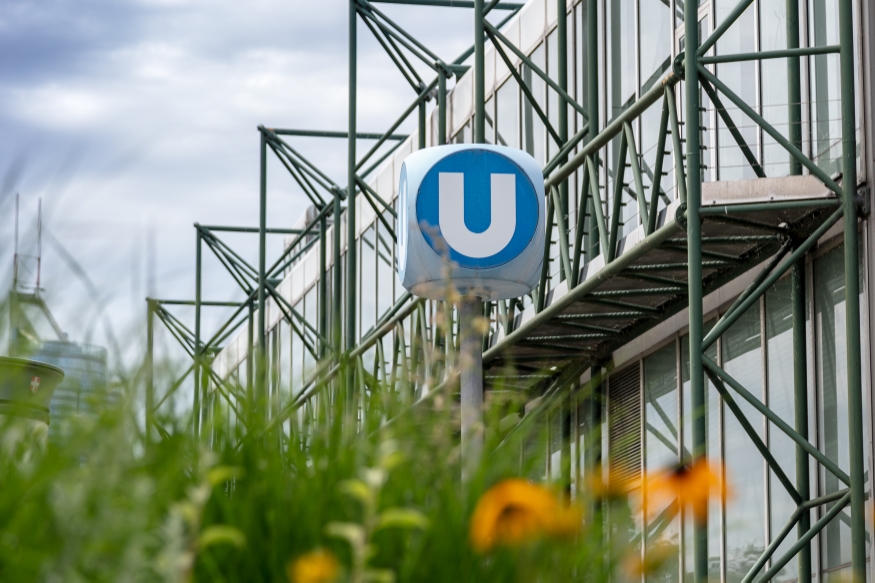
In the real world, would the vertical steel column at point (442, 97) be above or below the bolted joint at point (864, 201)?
above

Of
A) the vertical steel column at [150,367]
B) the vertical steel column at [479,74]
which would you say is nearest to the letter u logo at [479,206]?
the vertical steel column at [479,74]

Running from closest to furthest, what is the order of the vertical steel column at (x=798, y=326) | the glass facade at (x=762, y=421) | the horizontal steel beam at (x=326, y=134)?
the glass facade at (x=762, y=421)
the vertical steel column at (x=798, y=326)
the horizontal steel beam at (x=326, y=134)

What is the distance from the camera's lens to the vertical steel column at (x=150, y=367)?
304 cm

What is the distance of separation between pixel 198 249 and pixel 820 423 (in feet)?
95.3

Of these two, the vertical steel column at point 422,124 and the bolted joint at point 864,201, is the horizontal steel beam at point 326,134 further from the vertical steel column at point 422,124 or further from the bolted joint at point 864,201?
the bolted joint at point 864,201

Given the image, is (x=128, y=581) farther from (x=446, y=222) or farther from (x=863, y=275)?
(x=863, y=275)

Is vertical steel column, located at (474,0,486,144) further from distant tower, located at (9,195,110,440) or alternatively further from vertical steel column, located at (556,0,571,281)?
distant tower, located at (9,195,110,440)

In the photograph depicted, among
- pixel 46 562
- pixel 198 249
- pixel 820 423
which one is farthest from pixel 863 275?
pixel 198 249

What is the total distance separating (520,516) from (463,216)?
756cm

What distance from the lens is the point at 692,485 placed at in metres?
2.55

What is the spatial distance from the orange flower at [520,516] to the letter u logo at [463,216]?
7.17 meters

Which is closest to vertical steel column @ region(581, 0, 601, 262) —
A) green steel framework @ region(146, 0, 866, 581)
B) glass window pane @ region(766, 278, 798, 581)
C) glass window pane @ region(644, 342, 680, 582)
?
green steel framework @ region(146, 0, 866, 581)

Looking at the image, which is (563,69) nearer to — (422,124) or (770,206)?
(422,124)

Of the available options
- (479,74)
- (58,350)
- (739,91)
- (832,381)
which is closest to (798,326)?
(832,381)
